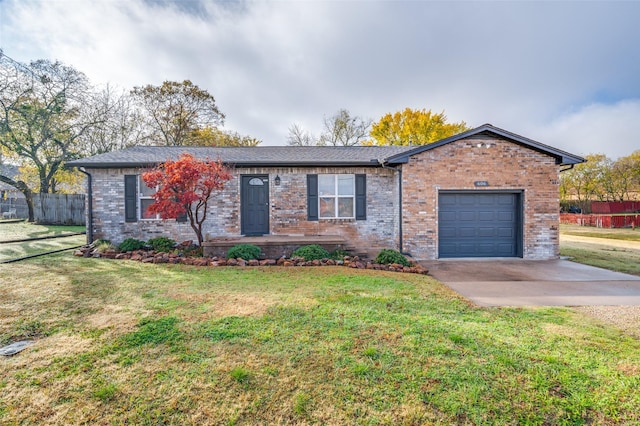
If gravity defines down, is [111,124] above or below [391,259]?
above

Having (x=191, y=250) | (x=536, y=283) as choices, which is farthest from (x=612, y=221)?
(x=191, y=250)

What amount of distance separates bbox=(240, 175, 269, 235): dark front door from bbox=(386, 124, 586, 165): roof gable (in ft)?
13.5

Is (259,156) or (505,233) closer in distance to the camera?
(505,233)

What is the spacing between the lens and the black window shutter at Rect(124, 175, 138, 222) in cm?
962

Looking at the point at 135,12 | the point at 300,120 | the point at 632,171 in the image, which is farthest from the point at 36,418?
the point at 632,171

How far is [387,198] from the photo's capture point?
394 inches

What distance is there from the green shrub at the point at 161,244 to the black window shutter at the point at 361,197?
594 cm

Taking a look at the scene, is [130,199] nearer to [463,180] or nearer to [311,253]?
[311,253]

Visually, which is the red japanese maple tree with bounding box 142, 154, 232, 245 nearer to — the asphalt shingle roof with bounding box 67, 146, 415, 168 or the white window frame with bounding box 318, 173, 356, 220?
the asphalt shingle roof with bounding box 67, 146, 415, 168

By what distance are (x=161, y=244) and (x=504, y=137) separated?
10.7 metres

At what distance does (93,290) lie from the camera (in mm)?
5176

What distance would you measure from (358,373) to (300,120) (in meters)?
25.7

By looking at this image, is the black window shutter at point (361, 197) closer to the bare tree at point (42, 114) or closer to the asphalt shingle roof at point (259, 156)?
the asphalt shingle roof at point (259, 156)

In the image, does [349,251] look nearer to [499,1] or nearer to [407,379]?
[407,379]
